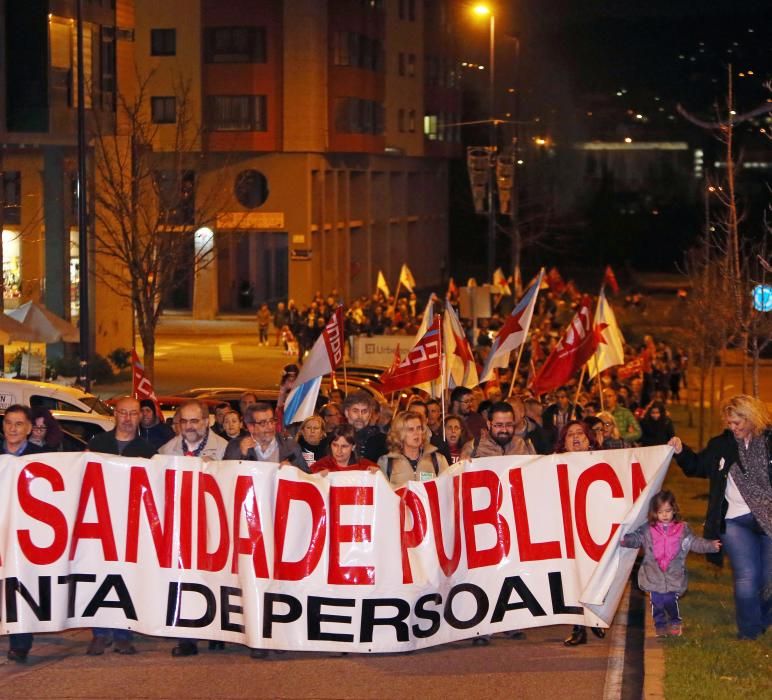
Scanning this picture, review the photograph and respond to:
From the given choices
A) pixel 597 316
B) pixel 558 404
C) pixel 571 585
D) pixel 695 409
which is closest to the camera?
pixel 571 585

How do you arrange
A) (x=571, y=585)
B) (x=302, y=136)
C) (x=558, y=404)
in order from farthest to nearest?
(x=302, y=136) → (x=558, y=404) → (x=571, y=585)

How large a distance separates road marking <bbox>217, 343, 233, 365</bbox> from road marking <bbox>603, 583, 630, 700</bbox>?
1193 inches

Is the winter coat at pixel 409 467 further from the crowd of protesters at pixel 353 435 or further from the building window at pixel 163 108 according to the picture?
the building window at pixel 163 108

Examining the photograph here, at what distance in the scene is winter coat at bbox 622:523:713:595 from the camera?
9.59 m

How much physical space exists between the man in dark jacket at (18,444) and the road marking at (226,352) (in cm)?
3138

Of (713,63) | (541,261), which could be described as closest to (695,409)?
(541,261)

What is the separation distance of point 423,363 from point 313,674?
25.6 feet

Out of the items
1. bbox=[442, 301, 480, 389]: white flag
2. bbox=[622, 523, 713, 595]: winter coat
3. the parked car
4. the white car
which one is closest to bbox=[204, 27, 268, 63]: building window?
the white car

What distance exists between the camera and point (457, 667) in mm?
9352

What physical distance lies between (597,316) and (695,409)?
44.3ft

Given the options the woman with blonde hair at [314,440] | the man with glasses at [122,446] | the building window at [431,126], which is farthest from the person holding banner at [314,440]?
the building window at [431,126]

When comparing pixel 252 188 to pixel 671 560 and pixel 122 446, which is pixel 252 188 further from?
pixel 671 560

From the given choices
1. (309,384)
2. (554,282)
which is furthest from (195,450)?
(554,282)

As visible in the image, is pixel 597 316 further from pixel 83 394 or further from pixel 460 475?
pixel 460 475
